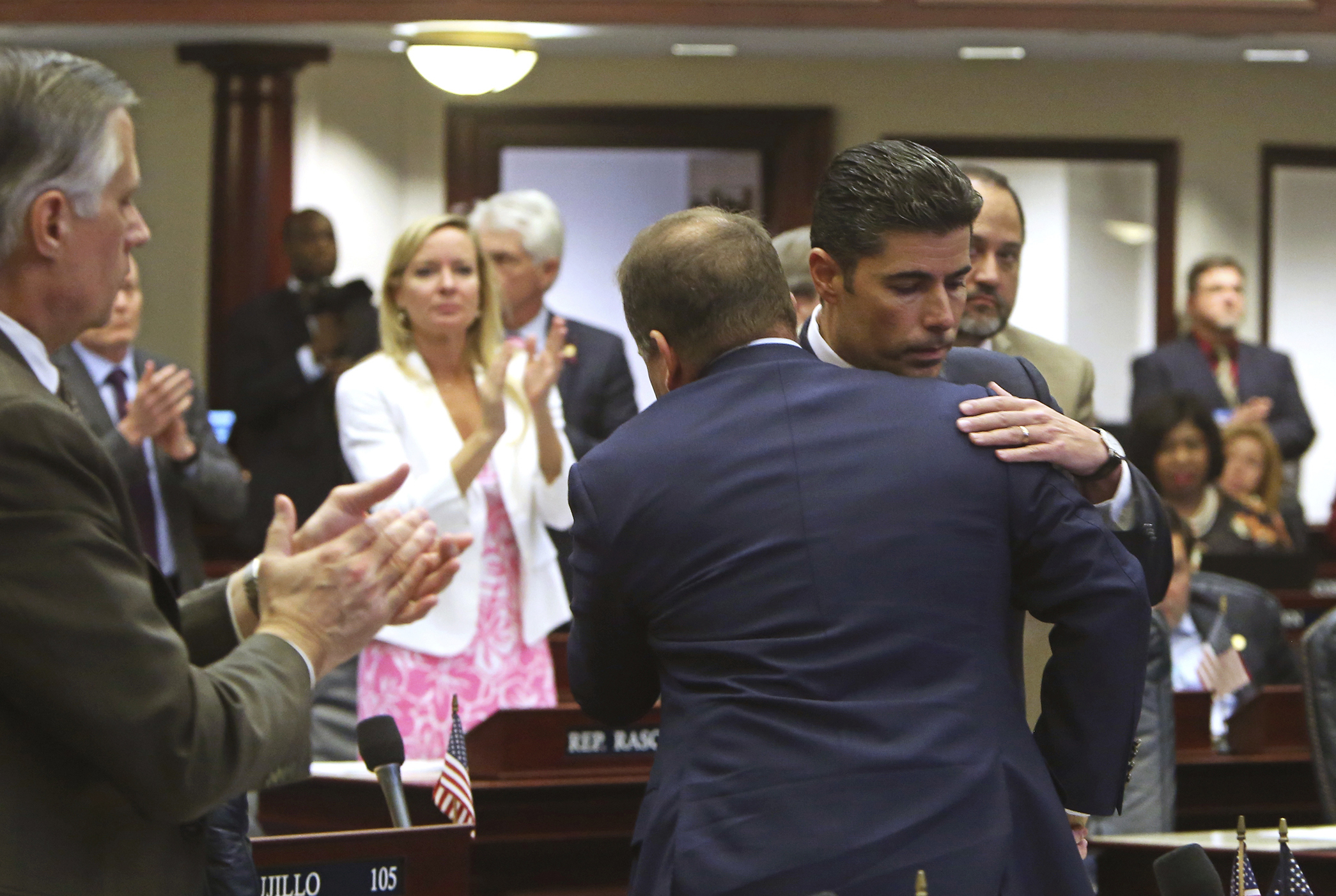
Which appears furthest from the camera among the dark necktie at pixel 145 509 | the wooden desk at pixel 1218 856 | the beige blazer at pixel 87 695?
the dark necktie at pixel 145 509

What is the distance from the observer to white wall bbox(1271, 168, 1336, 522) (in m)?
8.99

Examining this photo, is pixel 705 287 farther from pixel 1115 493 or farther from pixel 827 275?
pixel 1115 493

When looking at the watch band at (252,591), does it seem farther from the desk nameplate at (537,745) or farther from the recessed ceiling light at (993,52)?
the recessed ceiling light at (993,52)

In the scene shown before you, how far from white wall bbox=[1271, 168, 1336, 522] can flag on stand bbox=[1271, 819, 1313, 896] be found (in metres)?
7.20

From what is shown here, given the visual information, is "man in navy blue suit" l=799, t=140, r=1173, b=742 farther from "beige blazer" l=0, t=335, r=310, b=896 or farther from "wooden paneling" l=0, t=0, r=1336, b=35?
"wooden paneling" l=0, t=0, r=1336, b=35

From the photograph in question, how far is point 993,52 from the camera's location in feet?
24.8

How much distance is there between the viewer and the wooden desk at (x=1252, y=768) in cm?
383

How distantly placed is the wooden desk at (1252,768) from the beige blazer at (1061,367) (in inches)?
44.8

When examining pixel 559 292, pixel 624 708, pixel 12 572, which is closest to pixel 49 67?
pixel 12 572

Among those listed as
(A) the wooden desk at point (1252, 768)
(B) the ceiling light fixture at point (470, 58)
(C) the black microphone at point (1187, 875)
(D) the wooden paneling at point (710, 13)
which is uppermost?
(D) the wooden paneling at point (710, 13)

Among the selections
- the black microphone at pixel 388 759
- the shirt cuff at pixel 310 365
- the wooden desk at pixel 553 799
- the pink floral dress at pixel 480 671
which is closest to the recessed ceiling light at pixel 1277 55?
the shirt cuff at pixel 310 365

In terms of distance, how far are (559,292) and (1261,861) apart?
6.69 m

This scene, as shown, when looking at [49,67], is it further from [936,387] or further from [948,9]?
[948,9]

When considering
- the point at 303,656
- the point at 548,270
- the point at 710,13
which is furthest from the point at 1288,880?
the point at 710,13
